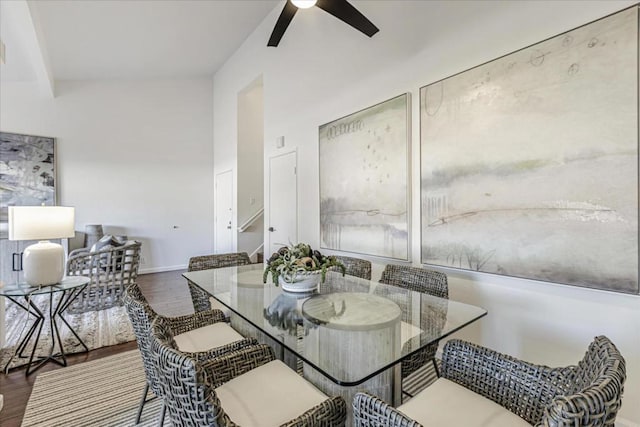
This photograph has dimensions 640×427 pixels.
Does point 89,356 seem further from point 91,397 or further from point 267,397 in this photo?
point 267,397

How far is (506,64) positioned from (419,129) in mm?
728

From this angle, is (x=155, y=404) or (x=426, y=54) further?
(x=426, y=54)

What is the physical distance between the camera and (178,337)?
1.84 meters

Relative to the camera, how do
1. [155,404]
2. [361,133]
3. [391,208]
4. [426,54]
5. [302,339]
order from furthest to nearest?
[361,133] → [391,208] → [426,54] → [155,404] → [302,339]

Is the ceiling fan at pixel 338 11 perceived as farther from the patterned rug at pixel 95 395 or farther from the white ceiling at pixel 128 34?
the patterned rug at pixel 95 395

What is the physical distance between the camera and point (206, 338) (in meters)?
1.83

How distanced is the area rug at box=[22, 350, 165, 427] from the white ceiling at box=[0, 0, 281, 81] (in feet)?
10.8

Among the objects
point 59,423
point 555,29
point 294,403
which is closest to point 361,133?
point 555,29

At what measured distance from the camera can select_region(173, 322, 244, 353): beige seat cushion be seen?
173 centimetres

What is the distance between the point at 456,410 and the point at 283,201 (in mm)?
3616

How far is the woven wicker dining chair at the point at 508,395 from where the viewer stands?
733 millimetres

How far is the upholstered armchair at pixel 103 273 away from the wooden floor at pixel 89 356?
53 centimetres

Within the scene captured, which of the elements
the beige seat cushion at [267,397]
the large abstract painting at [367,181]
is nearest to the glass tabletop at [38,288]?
the beige seat cushion at [267,397]

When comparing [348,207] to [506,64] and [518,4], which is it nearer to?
[506,64]
